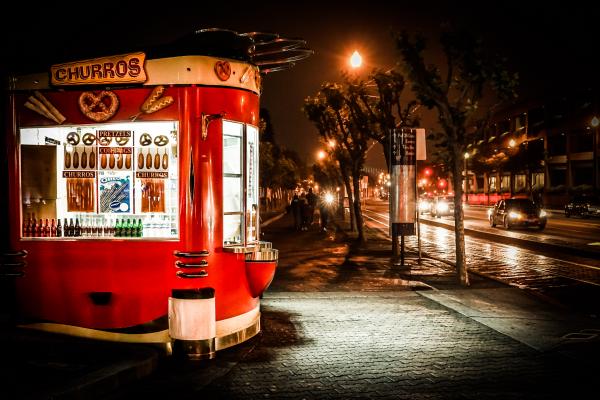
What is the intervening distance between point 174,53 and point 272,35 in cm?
145

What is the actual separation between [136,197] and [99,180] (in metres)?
0.56

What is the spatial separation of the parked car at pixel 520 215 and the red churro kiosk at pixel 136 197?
2385 centimetres

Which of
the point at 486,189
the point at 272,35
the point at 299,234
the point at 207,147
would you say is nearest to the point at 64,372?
the point at 207,147

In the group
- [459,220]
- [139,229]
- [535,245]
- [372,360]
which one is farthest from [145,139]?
[535,245]

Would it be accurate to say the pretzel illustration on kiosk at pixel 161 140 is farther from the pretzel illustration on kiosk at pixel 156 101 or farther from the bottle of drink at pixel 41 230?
the bottle of drink at pixel 41 230

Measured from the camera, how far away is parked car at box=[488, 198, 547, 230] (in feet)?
95.1

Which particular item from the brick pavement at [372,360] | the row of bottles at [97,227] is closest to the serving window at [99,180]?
the row of bottles at [97,227]

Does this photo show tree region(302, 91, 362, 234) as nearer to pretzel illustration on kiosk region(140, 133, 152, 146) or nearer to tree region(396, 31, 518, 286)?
tree region(396, 31, 518, 286)

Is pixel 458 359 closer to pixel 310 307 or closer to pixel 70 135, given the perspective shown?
pixel 310 307

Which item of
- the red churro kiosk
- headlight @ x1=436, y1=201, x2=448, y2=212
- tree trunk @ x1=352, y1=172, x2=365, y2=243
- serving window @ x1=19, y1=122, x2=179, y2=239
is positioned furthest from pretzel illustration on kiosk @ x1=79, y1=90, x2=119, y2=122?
A: headlight @ x1=436, y1=201, x2=448, y2=212

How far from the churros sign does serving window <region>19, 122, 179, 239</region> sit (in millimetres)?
591

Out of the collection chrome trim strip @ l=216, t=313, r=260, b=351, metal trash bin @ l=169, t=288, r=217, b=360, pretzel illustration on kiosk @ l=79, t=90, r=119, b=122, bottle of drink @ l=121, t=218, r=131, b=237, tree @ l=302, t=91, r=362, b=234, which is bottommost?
chrome trim strip @ l=216, t=313, r=260, b=351

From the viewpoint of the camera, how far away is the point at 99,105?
766cm

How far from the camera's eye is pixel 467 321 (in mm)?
9234
